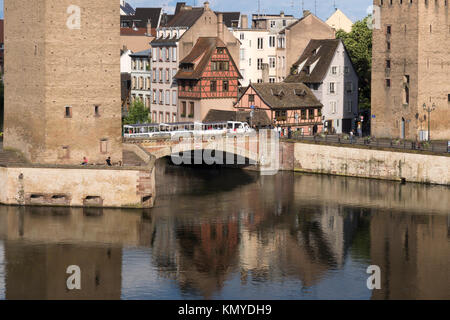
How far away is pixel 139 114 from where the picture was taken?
336ft

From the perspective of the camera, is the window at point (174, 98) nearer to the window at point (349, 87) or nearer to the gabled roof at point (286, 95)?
the gabled roof at point (286, 95)

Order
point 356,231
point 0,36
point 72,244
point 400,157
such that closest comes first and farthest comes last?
point 72,244 → point 356,231 → point 400,157 → point 0,36

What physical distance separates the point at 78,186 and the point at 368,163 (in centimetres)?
2728

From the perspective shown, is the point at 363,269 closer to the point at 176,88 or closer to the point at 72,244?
the point at 72,244

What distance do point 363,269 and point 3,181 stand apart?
27521 mm

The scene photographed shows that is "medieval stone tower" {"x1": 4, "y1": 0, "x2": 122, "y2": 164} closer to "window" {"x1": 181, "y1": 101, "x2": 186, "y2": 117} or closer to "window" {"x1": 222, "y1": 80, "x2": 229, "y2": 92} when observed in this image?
"window" {"x1": 222, "y1": 80, "x2": 229, "y2": 92}

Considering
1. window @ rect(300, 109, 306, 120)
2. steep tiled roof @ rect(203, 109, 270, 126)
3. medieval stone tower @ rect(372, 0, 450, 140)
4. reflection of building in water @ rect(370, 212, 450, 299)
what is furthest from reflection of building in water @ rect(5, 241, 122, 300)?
window @ rect(300, 109, 306, 120)

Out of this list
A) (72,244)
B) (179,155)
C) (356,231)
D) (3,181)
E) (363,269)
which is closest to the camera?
(363,269)

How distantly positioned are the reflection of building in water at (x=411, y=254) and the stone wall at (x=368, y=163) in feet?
38.8

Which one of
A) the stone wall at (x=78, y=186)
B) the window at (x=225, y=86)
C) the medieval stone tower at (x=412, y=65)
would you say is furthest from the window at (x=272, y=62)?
the stone wall at (x=78, y=186)

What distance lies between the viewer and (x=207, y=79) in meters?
98.4

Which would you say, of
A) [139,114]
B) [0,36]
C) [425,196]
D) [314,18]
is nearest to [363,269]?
[425,196]

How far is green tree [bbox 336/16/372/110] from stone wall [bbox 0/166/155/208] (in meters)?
46.8

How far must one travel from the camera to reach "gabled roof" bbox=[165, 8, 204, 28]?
339 feet
